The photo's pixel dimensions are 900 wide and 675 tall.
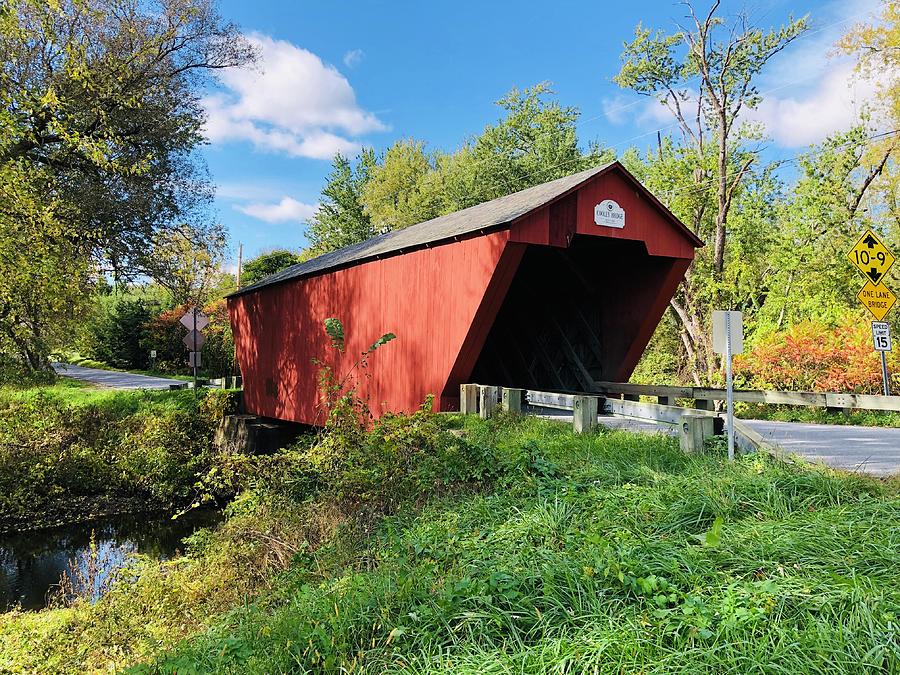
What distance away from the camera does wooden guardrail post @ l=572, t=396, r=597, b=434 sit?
6.25m

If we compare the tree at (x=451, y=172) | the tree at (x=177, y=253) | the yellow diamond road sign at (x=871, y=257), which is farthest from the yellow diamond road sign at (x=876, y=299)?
the tree at (x=451, y=172)

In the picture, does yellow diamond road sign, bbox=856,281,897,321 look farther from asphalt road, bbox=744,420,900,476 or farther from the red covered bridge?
the red covered bridge

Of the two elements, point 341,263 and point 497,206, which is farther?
point 341,263

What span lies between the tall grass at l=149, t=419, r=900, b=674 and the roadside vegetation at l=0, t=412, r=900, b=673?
0.04 feet

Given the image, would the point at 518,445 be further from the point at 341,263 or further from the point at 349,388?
the point at 341,263

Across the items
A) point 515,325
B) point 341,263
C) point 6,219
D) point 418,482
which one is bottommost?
point 418,482

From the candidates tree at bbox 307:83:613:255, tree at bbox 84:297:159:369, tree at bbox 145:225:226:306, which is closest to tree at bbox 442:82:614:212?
tree at bbox 307:83:613:255

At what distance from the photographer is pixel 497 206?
9.09 m

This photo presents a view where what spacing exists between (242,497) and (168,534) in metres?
5.94

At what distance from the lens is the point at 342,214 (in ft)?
118

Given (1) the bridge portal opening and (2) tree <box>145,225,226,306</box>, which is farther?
(2) tree <box>145,225,226,306</box>

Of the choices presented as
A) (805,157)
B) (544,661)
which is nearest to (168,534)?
(544,661)

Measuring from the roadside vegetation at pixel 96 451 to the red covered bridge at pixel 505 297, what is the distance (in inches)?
146

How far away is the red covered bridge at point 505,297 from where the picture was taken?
7578 mm
